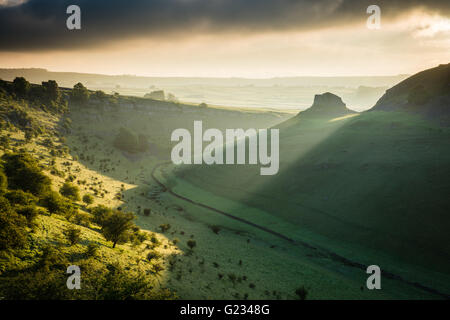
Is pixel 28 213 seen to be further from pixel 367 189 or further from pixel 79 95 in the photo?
pixel 79 95

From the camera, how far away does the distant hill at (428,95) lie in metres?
62.0

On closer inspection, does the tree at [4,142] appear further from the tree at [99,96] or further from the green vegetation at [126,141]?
the tree at [99,96]

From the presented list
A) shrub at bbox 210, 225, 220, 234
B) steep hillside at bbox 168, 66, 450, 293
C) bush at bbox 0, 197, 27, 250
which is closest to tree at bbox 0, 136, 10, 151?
steep hillside at bbox 168, 66, 450, 293

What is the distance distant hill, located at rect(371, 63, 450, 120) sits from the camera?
204 ft

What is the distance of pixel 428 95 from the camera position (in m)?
66.4

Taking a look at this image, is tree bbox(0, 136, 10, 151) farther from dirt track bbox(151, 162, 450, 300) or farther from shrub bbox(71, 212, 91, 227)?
dirt track bbox(151, 162, 450, 300)

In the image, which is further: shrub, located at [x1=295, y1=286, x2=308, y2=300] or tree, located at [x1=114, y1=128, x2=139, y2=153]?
tree, located at [x1=114, y1=128, x2=139, y2=153]

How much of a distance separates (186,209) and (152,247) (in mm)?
24540

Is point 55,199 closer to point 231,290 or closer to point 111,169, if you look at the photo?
point 231,290

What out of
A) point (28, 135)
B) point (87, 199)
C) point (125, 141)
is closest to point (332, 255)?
point (87, 199)

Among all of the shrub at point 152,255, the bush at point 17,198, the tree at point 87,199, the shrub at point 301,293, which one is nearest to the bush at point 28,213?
the bush at point 17,198

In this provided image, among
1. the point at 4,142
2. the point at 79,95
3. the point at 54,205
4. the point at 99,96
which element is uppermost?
the point at 99,96

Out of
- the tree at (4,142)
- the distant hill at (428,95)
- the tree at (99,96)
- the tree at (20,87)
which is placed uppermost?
the tree at (99,96)

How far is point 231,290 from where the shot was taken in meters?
25.5
